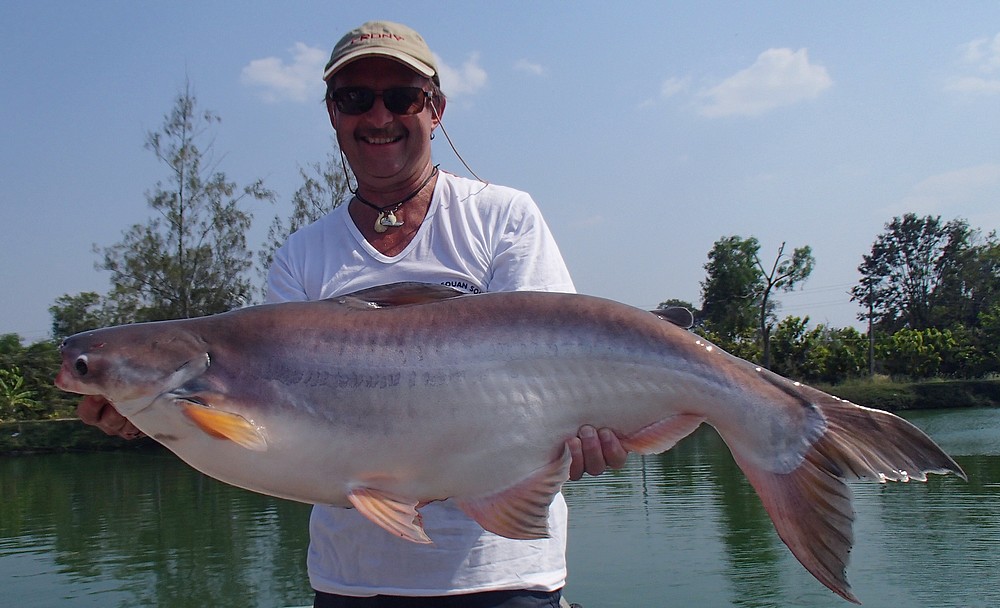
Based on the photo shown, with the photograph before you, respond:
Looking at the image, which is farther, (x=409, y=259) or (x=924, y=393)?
(x=924, y=393)

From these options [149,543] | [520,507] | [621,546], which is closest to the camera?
[520,507]

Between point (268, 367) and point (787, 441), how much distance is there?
1.44m

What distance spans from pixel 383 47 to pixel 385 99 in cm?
17

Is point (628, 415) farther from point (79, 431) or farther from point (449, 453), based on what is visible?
point (79, 431)

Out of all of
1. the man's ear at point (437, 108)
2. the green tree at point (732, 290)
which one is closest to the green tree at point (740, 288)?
the green tree at point (732, 290)

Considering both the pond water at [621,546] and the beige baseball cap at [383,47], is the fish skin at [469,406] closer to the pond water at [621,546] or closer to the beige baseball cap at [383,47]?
the beige baseball cap at [383,47]

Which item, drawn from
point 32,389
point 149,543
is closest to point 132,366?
point 149,543

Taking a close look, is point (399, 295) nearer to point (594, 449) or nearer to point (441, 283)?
point (441, 283)

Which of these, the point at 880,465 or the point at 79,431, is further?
the point at 79,431

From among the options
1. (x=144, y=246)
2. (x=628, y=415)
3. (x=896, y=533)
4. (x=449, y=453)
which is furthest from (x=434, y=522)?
(x=144, y=246)

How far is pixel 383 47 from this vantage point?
107 inches

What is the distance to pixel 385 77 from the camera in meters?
2.82

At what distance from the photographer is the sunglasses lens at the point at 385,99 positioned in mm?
2801

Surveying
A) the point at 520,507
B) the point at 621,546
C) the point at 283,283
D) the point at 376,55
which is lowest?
the point at 621,546
